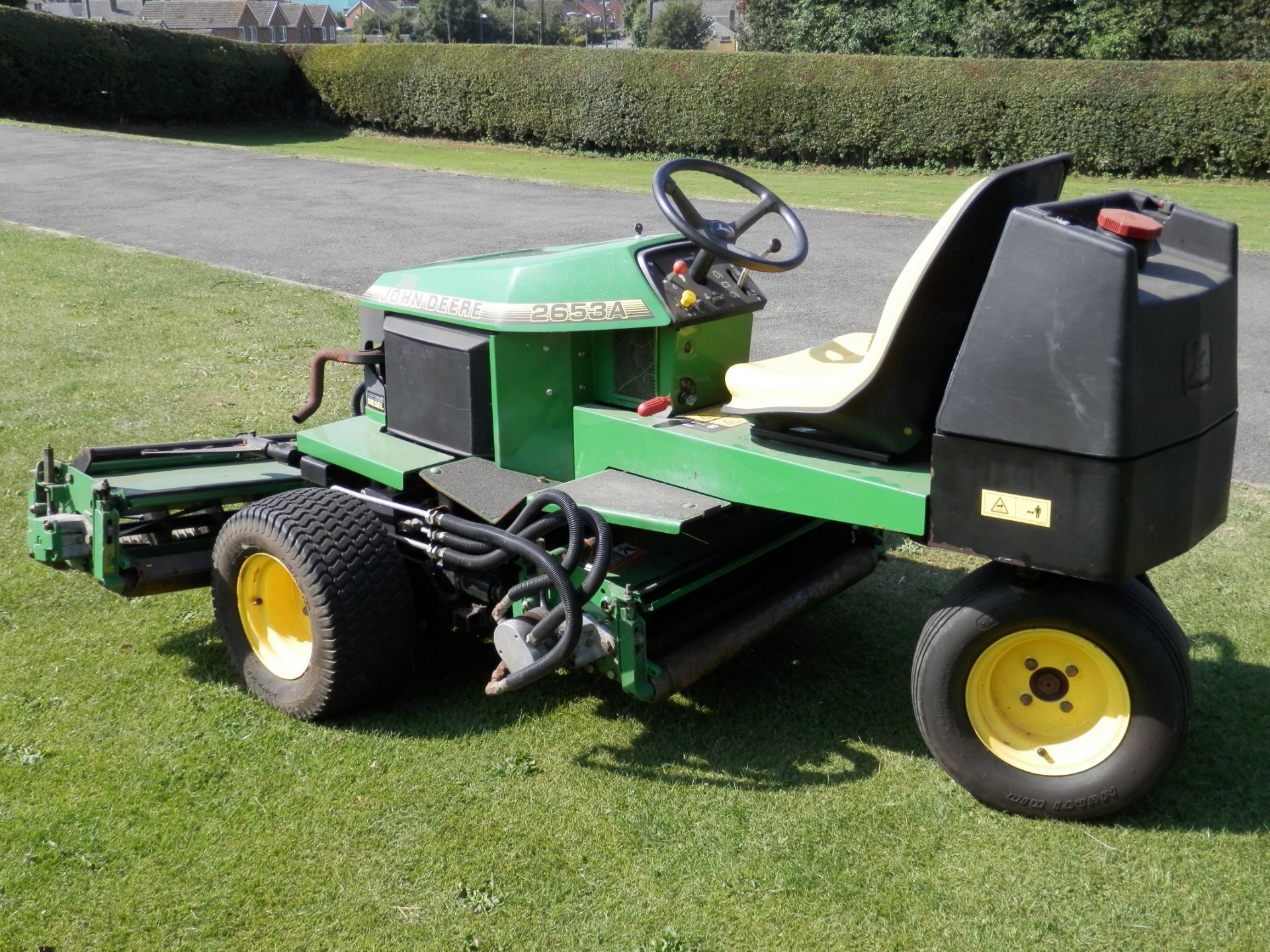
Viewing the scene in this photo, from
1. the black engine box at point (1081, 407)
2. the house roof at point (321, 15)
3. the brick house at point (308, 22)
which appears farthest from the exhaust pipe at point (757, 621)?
the house roof at point (321, 15)

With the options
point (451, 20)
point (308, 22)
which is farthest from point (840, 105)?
point (308, 22)

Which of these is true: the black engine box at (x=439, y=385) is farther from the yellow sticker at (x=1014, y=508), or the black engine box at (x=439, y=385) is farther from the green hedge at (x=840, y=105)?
the green hedge at (x=840, y=105)

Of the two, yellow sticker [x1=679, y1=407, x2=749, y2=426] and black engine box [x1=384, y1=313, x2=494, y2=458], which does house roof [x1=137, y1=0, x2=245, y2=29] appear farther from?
yellow sticker [x1=679, y1=407, x2=749, y2=426]

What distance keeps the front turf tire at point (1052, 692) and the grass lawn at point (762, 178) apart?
11.1m

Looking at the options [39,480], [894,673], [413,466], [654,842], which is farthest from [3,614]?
[894,673]

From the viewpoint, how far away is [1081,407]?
112 inches

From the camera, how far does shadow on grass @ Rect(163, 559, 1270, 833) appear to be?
355cm

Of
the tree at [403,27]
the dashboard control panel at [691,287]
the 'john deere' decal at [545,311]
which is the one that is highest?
the tree at [403,27]

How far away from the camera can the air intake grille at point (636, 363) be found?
3.96 metres

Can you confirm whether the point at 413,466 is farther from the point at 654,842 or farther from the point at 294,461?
the point at 654,842

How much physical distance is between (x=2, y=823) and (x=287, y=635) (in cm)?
104

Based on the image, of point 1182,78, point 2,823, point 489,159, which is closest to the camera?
point 2,823

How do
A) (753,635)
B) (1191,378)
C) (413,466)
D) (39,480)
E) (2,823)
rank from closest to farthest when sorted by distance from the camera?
(1191,378) < (2,823) < (753,635) < (413,466) < (39,480)

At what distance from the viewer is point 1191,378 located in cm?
297
